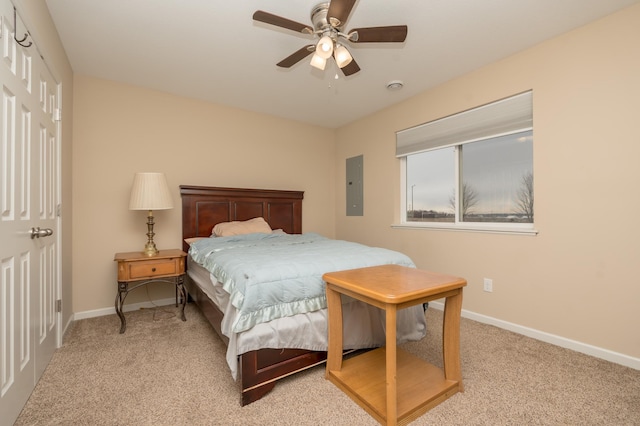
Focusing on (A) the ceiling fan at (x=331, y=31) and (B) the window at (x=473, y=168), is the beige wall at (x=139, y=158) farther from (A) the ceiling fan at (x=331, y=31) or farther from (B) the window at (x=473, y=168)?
(A) the ceiling fan at (x=331, y=31)

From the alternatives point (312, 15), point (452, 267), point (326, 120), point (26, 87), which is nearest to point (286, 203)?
point (326, 120)

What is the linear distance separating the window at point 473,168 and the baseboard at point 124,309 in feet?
9.53

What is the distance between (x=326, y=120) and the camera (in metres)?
4.23

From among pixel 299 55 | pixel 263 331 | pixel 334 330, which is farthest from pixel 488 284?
pixel 299 55

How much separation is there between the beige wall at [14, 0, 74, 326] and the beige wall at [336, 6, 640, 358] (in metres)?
3.22

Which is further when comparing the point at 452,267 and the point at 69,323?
the point at 452,267

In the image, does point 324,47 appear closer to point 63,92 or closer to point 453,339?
point 453,339

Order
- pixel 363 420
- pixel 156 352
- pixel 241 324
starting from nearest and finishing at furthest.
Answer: pixel 363 420
pixel 241 324
pixel 156 352

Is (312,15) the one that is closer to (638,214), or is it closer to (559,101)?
(559,101)

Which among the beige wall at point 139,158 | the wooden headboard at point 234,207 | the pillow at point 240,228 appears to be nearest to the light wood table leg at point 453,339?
the pillow at point 240,228

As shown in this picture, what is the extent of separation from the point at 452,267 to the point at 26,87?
11.2ft

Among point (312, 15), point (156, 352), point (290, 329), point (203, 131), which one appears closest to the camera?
point (290, 329)

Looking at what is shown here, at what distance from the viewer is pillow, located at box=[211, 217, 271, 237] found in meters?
3.28

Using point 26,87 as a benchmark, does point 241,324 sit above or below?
below
